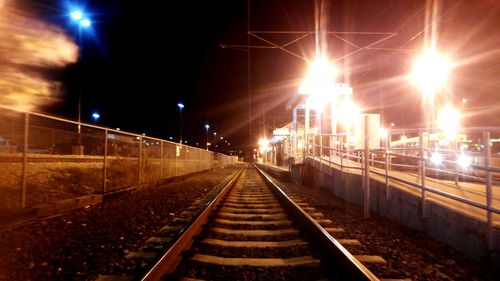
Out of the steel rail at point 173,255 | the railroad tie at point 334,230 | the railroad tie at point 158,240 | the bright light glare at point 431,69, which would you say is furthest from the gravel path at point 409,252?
the bright light glare at point 431,69

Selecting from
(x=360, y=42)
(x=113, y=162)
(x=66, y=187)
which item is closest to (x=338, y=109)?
(x=360, y=42)

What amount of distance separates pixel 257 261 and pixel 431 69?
15.9 meters

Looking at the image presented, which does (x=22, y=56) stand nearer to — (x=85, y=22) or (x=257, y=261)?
(x=85, y=22)

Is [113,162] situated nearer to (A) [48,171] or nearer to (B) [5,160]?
(A) [48,171]

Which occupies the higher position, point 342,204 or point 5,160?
point 5,160

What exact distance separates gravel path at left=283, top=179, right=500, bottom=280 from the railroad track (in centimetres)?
31

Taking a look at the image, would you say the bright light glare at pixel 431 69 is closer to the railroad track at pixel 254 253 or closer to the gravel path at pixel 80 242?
the railroad track at pixel 254 253

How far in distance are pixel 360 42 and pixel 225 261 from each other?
15.6 metres

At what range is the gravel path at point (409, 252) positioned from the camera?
14.6ft

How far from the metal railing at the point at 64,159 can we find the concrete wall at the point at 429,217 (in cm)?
749

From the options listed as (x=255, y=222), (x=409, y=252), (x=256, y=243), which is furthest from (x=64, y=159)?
(x=409, y=252)

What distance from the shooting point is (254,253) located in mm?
5141

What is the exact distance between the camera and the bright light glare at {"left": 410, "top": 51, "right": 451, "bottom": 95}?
16938mm

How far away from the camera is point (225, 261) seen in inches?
183
